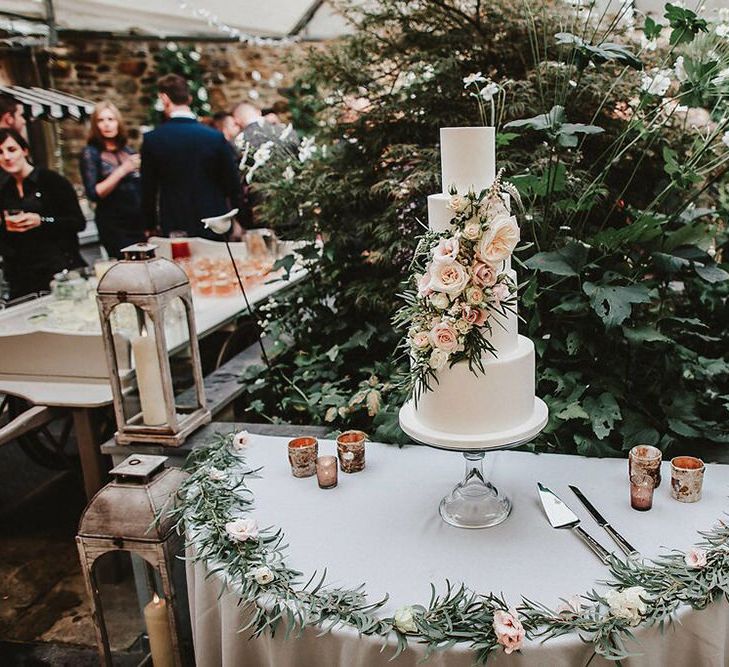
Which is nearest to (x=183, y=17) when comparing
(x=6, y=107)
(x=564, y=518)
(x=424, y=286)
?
(x=6, y=107)

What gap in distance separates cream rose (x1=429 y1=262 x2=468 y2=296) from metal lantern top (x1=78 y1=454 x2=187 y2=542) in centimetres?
80

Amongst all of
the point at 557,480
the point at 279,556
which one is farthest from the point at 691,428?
the point at 279,556

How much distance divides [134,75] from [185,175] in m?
4.57

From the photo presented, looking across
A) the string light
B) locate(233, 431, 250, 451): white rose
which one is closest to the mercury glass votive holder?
locate(233, 431, 250, 451): white rose

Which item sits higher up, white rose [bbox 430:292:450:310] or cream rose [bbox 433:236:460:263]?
cream rose [bbox 433:236:460:263]

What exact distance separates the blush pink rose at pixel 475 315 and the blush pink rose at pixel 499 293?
33 millimetres

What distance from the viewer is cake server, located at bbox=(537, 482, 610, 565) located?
4.21 ft

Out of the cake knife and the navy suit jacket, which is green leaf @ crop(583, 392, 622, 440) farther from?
the navy suit jacket

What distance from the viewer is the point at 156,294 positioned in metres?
1.82

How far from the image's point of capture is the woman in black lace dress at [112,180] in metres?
4.38

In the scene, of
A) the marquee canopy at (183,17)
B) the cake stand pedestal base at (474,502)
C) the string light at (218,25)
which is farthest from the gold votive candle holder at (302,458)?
the string light at (218,25)

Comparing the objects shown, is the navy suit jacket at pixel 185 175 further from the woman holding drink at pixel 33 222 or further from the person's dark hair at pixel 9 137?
the person's dark hair at pixel 9 137

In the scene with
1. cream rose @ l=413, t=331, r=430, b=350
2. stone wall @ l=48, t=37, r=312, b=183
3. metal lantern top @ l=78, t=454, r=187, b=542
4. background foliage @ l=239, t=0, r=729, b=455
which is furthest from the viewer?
stone wall @ l=48, t=37, r=312, b=183

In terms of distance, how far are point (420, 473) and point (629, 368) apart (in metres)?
0.83
